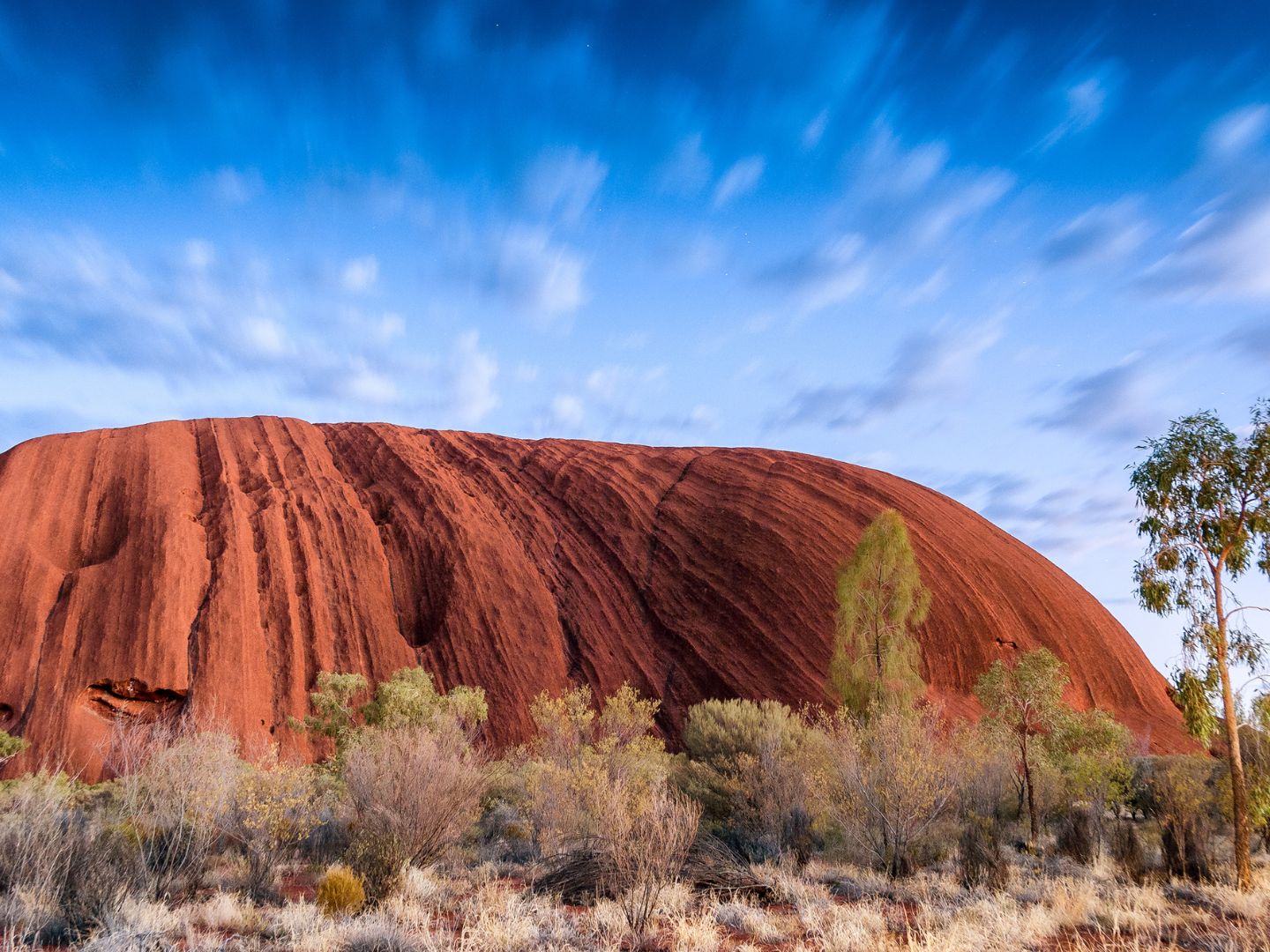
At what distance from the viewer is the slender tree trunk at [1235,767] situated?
1084 centimetres

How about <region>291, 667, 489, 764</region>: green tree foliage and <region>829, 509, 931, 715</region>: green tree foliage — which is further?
<region>829, 509, 931, 715</region>: green tree foliage

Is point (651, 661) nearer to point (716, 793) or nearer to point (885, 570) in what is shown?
point (885, 570)

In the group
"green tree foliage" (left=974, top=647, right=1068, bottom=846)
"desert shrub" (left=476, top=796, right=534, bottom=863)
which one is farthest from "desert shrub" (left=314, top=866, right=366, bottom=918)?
"green tree foliage" (left=974, top=647, right=1068, bottom=846)

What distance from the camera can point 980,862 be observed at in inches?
469

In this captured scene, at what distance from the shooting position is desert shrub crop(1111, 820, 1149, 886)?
40.8 feet

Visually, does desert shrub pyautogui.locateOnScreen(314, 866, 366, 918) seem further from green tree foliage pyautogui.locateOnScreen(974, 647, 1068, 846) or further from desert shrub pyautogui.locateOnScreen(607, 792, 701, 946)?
green tree foliage pyautogui.locateOnScreen(974, 647, 1068, 846)

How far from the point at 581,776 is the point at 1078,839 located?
955cm

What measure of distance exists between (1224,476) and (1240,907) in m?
6.21

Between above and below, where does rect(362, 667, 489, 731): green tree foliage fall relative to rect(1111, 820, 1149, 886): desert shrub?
above

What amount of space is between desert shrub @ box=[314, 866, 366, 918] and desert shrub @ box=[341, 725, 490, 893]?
1.00 metres

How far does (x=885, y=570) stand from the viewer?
23.1 m

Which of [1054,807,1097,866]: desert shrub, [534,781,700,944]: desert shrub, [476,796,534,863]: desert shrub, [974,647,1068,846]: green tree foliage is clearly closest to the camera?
[534,781,700,944]: desert shrub

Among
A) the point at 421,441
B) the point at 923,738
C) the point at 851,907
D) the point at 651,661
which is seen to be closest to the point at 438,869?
the point at 851,907

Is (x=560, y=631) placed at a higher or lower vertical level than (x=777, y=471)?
lower
